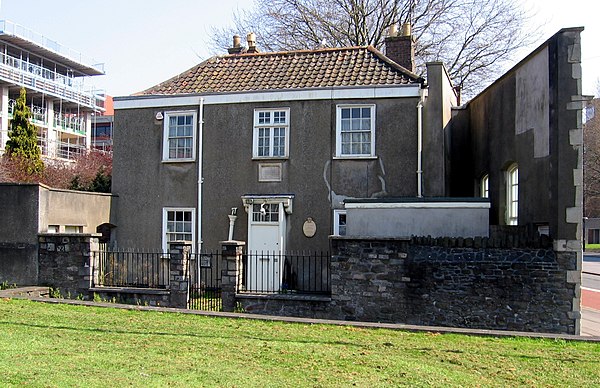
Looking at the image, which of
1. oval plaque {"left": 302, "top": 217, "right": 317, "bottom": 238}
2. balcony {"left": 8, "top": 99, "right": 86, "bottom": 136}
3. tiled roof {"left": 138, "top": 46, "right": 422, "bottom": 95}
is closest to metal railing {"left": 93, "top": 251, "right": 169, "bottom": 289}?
oval plaque {"left": 302, "top": 217, "right": 317, "bottom": 238}

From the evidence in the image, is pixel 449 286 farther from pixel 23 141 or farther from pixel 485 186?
pixel 23 141

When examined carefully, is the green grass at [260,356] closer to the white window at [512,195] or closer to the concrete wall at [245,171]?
the white window at [512,195]

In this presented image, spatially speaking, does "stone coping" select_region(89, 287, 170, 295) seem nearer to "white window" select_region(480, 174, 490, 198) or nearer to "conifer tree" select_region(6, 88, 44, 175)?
"white window" select_region(480, 174, 490, 198)

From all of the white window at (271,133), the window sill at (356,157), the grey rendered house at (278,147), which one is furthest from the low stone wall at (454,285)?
the white window at (271,133)

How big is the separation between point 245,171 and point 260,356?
10.5m

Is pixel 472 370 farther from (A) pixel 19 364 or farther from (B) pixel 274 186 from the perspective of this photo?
(B) pixel 274 186

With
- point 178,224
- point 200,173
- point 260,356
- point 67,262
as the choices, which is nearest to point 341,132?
point 200,173

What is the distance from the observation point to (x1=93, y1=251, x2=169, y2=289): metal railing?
652 inches

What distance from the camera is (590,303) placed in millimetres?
20516

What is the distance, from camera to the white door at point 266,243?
1712 centimetres

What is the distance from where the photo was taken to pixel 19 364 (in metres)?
7.46

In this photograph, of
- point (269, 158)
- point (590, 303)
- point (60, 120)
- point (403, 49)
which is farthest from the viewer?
point (60, 120)

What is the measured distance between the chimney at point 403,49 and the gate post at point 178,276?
32.8 ft

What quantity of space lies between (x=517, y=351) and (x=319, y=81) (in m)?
11.6
